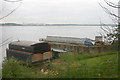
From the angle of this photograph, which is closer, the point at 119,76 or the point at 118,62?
the point at 119,76

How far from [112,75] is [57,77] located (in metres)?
1.12

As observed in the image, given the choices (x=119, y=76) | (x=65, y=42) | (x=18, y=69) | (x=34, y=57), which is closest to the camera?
(x=119, y=76)

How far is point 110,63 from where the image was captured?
2.58m

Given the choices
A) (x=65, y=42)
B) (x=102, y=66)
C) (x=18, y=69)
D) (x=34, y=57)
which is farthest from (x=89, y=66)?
(x=65, y=42)

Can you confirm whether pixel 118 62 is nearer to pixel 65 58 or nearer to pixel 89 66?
pixel 89 66

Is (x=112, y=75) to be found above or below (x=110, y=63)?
below

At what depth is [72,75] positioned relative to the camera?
2436mm

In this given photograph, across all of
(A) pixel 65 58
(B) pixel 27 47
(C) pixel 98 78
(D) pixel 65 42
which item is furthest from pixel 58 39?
(C) pixel 98 78

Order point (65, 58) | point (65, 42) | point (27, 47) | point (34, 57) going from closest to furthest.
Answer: point (65, 58), point (34, 57), point (27, 47), point (65, 42)

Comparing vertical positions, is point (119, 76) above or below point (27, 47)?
below

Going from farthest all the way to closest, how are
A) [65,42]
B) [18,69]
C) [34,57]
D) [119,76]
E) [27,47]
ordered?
[65,42] → [27,47] → [34,57] → [18,69] → [119,76]

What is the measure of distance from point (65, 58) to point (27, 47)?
82.0 inches

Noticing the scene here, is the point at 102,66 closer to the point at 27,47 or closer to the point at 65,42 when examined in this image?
the point at 27,47

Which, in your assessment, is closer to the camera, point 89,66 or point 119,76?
point 119,76
